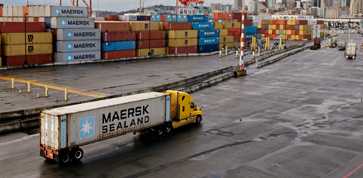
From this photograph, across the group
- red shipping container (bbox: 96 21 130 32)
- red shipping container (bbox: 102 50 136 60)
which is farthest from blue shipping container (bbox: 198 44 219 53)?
red shipping container (bbox: 96 21 130 32)

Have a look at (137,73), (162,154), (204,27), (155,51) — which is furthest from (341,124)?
(204,27)

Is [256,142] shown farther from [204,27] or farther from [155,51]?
[204,27]

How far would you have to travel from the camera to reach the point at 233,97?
44.3 metres

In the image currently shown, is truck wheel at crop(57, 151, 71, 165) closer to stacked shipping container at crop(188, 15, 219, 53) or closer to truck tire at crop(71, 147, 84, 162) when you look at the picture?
truck tire at crop(71, 147, 84, 162)

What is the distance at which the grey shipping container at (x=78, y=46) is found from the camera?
64.6m

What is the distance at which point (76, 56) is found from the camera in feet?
219

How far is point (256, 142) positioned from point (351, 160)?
5622mm

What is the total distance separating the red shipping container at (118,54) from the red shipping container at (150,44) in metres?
1.77

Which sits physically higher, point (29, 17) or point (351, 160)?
point (29, 17)

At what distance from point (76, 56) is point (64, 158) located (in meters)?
45.7

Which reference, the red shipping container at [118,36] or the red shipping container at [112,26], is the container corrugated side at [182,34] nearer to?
the red shipping container at [118,36]

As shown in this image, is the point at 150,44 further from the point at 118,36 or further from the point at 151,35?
the point at 118,36

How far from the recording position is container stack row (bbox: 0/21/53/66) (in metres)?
58.6

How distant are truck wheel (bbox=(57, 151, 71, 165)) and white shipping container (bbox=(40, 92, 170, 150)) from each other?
15.9 inches
